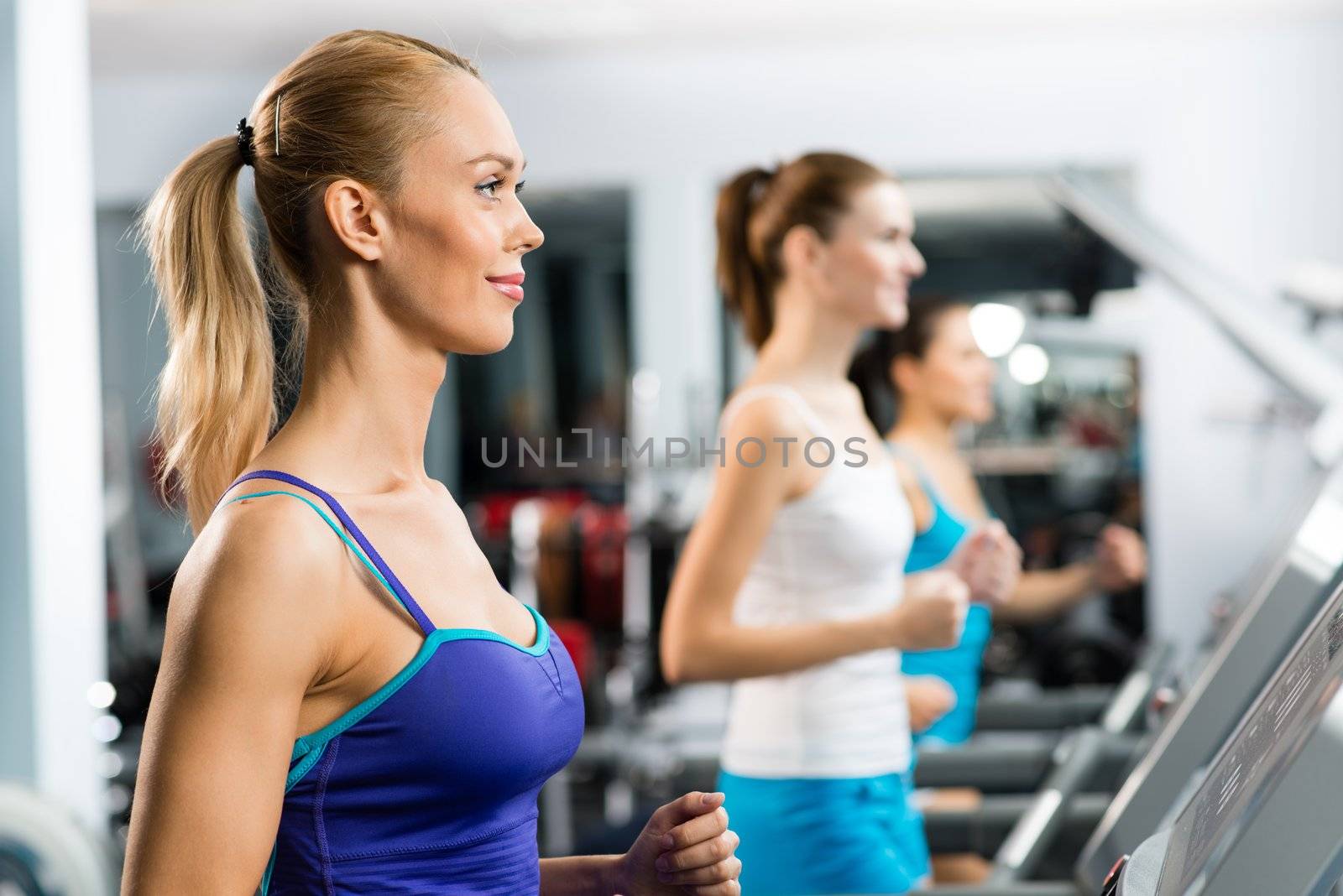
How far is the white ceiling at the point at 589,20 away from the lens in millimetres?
4555

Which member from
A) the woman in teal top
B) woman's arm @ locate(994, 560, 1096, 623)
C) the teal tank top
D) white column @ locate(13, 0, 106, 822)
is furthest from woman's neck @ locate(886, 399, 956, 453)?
white column @ locate(13, 0, 106, 822)

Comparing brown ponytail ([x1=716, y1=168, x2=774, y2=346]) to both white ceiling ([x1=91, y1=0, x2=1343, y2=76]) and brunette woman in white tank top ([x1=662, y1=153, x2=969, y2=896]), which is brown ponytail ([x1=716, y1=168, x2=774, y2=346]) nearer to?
brunette woman in white tank top ([x1=662, y1=153, x2=969, y2=896])

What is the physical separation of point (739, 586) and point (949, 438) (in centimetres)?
142

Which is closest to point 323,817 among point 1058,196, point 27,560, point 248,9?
point 1058,196

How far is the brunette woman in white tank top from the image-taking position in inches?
59.3

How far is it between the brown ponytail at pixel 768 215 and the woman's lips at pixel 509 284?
0.76 m

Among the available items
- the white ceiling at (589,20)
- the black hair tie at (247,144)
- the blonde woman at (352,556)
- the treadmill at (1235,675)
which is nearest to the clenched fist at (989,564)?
the treadmill at (1235,675)

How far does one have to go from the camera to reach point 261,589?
0.70 metres

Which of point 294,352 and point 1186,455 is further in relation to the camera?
point 1186,455

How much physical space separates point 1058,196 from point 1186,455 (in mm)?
3422

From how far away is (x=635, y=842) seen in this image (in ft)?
2.95

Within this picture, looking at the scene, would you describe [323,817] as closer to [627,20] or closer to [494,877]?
[494,877]

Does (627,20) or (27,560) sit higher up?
(627,20)

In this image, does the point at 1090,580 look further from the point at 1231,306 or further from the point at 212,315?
the point at 212,315
